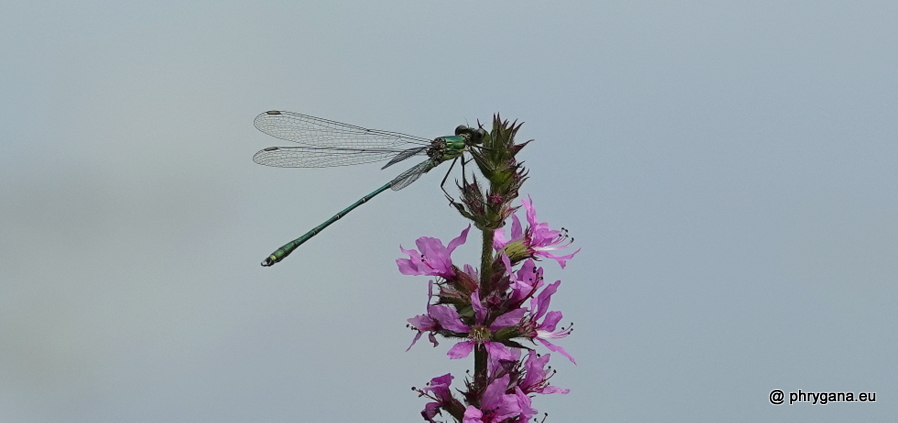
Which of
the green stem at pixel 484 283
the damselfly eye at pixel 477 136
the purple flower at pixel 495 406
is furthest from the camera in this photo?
the damselfly eye at pixel 477 136

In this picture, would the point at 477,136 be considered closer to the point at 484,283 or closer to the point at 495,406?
the point at 484,283

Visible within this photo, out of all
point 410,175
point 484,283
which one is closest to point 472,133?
point 410,175

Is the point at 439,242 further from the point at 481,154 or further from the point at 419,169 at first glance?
the point at 419,169

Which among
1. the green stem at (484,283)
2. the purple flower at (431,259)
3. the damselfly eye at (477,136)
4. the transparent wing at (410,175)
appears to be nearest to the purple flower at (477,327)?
the green stem at (484,283)

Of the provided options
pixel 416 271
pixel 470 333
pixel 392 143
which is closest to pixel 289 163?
pixel 392 143

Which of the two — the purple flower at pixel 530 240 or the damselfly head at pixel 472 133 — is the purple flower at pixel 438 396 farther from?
the damselfly head at pixel 472 133
